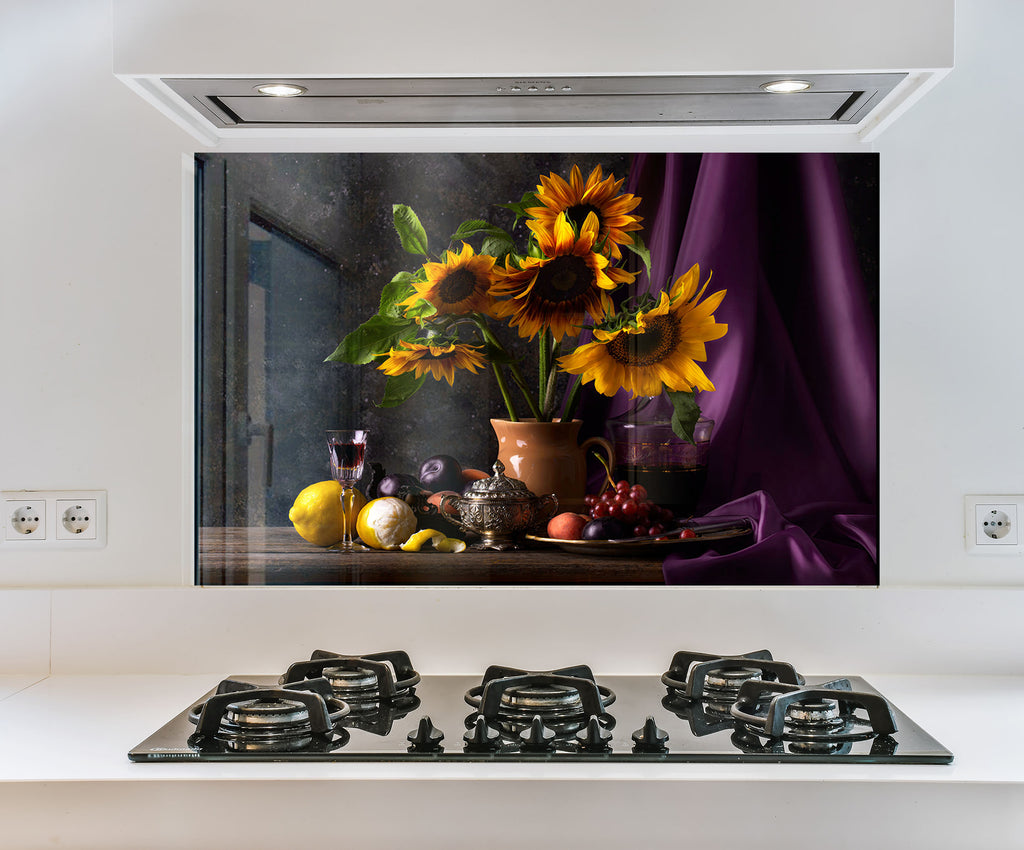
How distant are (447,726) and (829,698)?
17.4 inches

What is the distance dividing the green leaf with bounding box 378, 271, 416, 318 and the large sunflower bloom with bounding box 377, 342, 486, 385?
0.17 ft

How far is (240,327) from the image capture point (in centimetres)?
133

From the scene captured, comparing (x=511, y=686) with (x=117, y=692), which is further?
(x=117, y=692)

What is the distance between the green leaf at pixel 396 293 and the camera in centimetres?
133

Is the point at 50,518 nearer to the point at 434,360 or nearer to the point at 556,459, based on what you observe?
the point at 434,360

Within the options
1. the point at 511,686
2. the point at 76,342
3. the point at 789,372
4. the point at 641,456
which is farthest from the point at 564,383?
the point at 76,342

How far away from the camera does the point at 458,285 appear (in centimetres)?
133

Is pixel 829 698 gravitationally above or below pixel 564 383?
below

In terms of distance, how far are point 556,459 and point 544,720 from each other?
44cm

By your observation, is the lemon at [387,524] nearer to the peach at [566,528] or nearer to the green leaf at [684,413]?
the peach at [566,528]

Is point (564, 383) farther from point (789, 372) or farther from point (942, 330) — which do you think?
point (942, 330)

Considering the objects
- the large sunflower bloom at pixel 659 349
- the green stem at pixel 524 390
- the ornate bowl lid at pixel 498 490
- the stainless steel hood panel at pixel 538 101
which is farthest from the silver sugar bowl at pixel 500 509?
the stainless steel hood panel at pixel 538 101

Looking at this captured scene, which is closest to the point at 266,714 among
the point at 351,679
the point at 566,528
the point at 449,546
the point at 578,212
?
the point at 351,679

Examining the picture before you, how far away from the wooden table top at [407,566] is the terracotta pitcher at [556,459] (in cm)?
9
